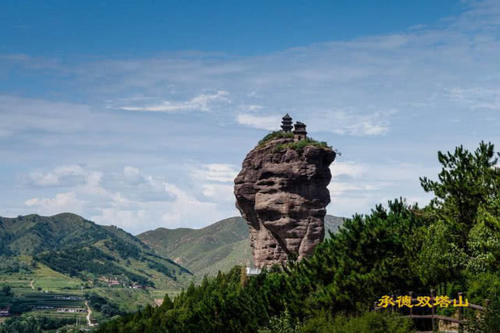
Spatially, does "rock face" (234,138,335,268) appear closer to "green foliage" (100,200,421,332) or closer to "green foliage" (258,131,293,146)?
"green foliage" (258,131,293,146)

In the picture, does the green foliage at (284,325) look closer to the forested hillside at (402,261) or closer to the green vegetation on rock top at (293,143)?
the forested hillside at (402,261)

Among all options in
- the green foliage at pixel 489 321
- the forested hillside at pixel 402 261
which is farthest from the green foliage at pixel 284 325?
the green foliage at pixel 489 321

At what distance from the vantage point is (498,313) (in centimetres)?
3562

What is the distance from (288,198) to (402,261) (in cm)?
4321

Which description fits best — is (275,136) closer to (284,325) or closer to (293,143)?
(293,143)

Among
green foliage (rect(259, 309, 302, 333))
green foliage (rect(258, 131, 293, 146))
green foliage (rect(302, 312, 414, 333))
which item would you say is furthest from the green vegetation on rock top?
green foliage (rect(302, 312, 414, 333))

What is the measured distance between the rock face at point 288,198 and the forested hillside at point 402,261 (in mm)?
33879

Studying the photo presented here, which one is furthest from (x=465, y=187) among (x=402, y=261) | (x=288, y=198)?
(x=288, y=198)

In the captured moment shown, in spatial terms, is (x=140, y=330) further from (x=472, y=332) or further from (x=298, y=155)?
(x=472, y=332)

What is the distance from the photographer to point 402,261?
169 ft

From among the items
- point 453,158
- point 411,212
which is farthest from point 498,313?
point 411,212

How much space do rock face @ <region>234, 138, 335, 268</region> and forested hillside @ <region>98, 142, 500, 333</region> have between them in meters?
33.9

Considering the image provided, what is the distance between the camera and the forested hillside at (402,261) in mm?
45000

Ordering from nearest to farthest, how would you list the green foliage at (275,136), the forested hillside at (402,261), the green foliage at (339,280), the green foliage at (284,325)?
the forested hillside at (402,261)
the green foliage at (339,280)
the green foliage at (284,325)
the green foliage at (275,136)
